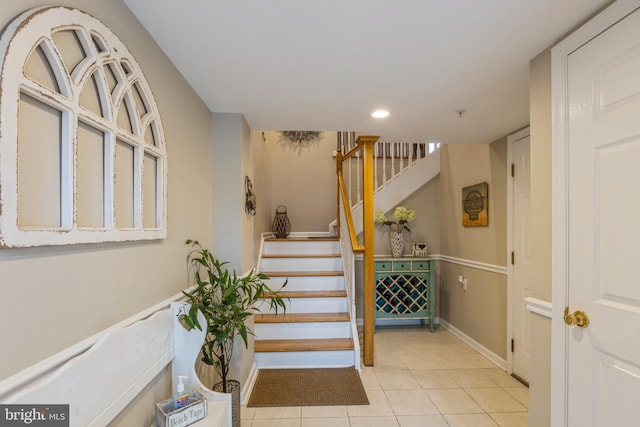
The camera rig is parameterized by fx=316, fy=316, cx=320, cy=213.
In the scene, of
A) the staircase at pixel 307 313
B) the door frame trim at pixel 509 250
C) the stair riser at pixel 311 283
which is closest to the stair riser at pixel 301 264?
the staircase at pixel 307 313

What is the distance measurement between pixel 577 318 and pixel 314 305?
235 cm

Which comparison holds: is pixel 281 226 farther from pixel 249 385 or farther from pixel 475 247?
pixel 475 247

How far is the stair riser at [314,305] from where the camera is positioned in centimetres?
333

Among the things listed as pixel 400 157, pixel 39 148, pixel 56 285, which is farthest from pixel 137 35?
pixel 400 157

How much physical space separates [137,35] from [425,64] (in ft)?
4.59

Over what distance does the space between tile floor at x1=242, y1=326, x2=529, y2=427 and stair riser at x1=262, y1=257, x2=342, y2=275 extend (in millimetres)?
1075

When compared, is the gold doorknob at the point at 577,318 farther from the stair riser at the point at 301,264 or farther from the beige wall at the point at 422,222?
the beige wall at the point at 422,222

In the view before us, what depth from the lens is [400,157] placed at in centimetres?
445

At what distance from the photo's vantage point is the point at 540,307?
1.61 metres

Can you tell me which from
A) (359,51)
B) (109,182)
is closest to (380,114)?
(359,51)

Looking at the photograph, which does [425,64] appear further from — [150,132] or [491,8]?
[150,132]

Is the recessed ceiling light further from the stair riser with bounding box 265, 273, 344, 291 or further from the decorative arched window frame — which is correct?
the stair riser with bounding box 265, 273, 344, 291

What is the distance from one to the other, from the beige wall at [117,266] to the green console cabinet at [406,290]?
8.12 ft

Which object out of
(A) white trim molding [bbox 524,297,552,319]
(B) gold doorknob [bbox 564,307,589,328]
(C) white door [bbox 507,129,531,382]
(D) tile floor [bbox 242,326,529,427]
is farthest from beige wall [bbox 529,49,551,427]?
(C) white door [bbox 507,129,531,382]
